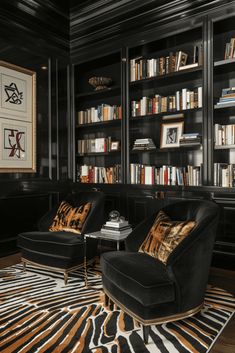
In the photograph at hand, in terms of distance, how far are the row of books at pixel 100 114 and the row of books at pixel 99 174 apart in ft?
2.29

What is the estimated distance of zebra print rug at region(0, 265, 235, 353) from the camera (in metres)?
1.91

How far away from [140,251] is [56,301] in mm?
819

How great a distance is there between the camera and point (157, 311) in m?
1.95

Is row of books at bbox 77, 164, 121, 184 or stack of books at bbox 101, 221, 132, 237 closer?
stack of books at bbox 101, 221, 132, 237

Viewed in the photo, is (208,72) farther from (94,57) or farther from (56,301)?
(56,301)

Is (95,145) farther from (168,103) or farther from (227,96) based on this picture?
(227,96)

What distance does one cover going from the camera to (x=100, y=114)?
14.9 ft

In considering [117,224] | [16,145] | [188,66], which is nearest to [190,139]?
[188,66]

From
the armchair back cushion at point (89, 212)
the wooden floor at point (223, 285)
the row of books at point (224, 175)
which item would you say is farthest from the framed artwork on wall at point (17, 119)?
the row of books at point (224, 175)

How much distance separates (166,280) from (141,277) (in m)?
0.16

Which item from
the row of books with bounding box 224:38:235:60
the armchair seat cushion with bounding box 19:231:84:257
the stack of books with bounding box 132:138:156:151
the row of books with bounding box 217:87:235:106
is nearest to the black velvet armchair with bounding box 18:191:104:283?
the armchair seat cushion with bounding box 19:231:84:257

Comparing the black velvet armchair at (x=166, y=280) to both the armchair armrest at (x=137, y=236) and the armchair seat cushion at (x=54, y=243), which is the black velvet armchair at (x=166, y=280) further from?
the armchair seat cushion at (x=54, y=243)

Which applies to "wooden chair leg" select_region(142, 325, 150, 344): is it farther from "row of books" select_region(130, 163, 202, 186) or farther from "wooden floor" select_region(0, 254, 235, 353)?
"row of books" select_region(130, 163, 202, 186)

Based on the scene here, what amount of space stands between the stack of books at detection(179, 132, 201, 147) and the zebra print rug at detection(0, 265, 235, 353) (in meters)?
1.62
